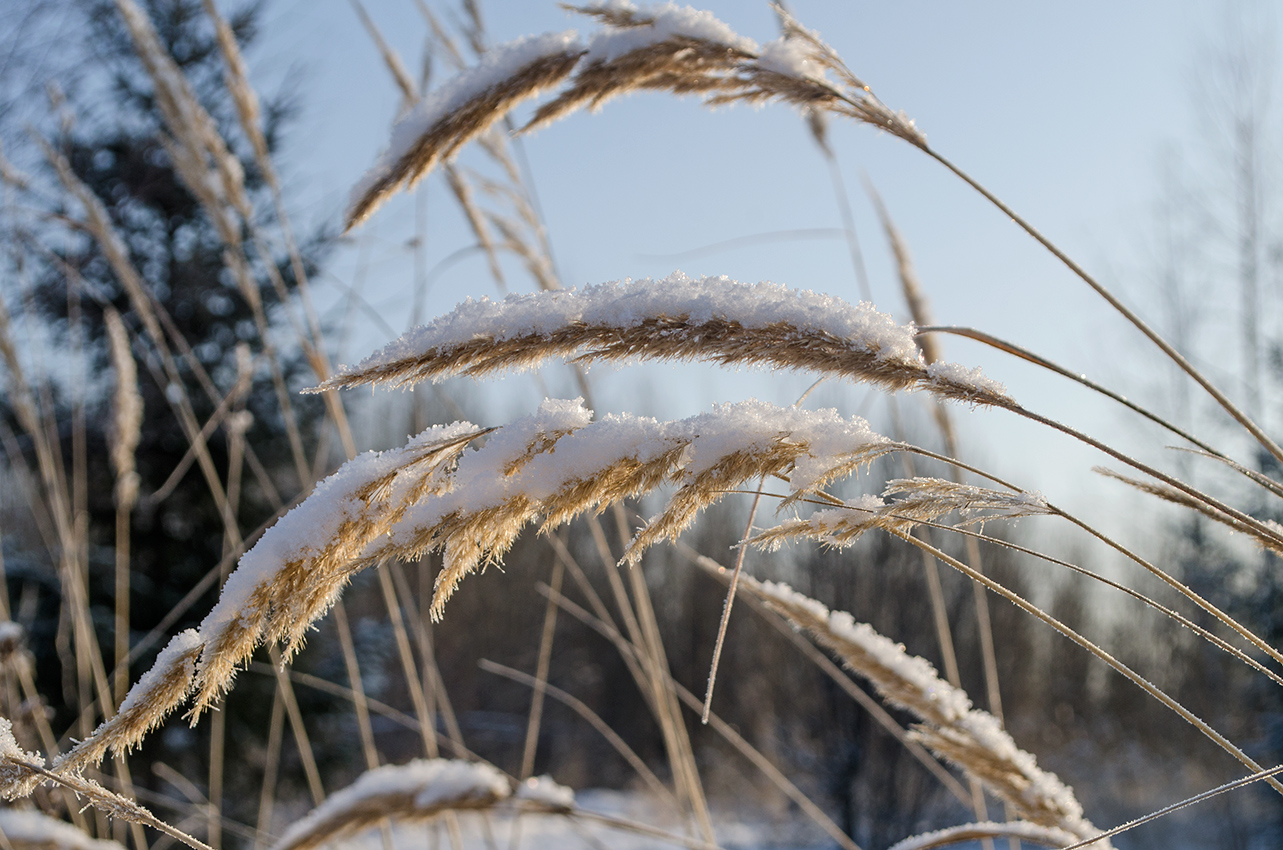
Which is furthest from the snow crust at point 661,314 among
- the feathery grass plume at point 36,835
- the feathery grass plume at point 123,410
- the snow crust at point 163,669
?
the feathery grass plume at point 123,410

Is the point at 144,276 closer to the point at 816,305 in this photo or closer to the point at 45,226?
the point at 45,226

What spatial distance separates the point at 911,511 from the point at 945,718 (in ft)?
1.58

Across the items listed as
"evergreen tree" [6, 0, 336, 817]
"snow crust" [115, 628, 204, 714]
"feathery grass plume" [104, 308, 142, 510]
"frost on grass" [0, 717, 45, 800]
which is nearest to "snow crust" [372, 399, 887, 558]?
"snow crust" [115, 628, 204, 714]

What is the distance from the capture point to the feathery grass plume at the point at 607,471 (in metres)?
0.59

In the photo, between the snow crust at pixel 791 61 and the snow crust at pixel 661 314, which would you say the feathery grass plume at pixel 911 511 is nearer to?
the snow crust at pixel 661 314

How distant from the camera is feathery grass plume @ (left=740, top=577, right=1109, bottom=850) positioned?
0.95m

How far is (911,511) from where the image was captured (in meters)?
0.63

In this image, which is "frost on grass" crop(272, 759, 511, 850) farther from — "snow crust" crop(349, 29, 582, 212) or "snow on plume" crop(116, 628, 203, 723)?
"snow crust" crop(349, 29, 582, 212)

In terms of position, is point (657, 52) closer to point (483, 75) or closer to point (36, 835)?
point (483, 75)

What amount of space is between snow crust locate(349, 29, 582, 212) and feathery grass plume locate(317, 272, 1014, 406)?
465 mm

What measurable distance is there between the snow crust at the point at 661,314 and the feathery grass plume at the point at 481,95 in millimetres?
455

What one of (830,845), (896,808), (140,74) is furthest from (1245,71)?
(140,74)

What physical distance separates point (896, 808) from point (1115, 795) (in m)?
6.11

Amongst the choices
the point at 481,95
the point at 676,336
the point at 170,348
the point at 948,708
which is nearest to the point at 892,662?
the point at 948,708
